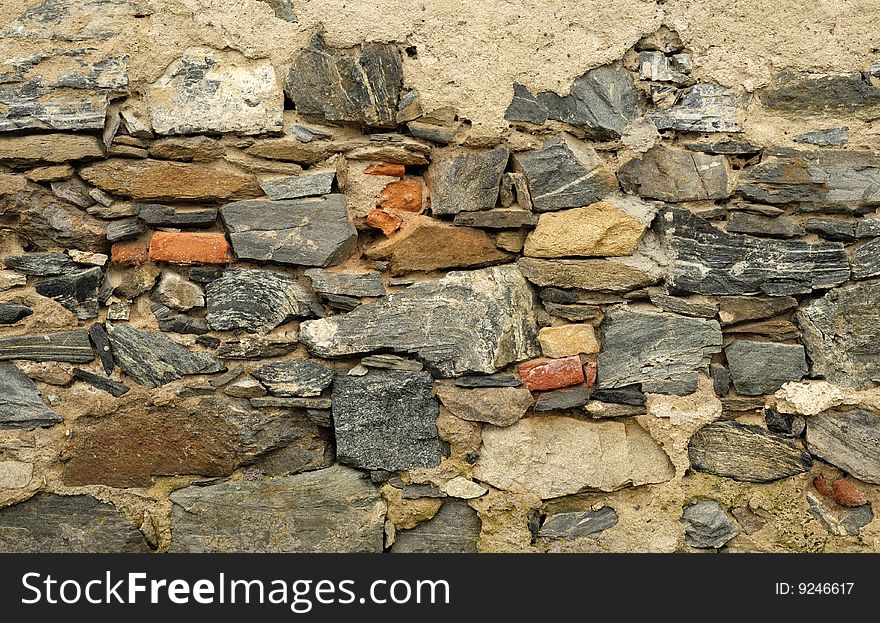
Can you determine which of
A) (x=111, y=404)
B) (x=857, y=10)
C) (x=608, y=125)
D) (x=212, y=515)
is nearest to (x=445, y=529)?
(x=212, y=515)

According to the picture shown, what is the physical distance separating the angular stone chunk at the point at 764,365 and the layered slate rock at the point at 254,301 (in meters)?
1.19

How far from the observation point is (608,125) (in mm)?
2287

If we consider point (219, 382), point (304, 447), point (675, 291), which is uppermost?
point (675, 291)

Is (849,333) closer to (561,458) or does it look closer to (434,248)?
(561,458)

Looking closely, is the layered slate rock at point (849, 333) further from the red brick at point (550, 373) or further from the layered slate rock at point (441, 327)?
the layered slate rock at point (441, 327)

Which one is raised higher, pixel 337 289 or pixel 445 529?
pixel 337 289

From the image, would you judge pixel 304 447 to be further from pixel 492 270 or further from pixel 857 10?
pixel 857 10

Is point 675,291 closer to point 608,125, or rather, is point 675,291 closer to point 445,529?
point 608,125

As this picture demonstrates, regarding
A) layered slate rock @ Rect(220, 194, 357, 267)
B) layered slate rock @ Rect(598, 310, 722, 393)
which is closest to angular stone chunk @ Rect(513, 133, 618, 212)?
layered slate rock @ Rect(598, 310, 722, 393)

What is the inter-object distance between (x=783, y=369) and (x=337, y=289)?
125 cm

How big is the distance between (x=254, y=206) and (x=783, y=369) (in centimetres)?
152

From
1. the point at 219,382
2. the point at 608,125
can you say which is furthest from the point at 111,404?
the point at 608,125

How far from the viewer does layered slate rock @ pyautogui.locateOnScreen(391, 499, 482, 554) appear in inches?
91.9

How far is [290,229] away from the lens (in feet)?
7.43
